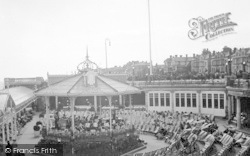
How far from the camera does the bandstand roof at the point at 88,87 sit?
71.3 feet

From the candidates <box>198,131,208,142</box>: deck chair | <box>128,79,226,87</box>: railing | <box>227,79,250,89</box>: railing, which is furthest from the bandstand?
<box>128,79,226,87</box>: railing

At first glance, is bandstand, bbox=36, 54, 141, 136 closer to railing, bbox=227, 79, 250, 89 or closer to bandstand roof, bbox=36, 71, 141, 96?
bandstand roof, bbox=36, 71, 141, 96

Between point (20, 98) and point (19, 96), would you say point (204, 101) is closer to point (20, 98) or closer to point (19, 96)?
point (20, 98)

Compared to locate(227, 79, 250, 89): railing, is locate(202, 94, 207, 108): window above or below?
below

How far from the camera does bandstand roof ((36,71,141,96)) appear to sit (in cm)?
2172

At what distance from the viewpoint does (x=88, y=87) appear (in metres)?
22.6

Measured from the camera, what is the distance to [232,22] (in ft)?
106

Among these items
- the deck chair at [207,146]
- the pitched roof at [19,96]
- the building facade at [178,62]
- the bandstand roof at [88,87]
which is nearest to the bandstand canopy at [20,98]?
the pitched roof at [19,96]

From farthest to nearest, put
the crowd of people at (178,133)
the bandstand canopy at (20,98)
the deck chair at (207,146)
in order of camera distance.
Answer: the bandstand canopy at (20,98)
the crowd of people at (178,133)
the deck chair at (207,146)

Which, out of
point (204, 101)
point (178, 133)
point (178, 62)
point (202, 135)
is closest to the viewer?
point (202, 135)

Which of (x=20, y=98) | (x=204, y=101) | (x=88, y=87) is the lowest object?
(x=204, y=101)

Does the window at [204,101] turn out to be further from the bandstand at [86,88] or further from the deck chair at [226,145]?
the deck chair at [226,145]

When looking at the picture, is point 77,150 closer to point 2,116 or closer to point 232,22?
point 2,116

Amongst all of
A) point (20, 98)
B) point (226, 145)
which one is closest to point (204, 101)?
point (226, 145)
